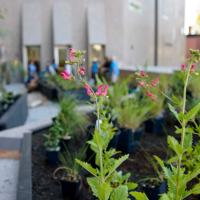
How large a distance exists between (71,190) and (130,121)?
1898 millimetres

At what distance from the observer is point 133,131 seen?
462 cm

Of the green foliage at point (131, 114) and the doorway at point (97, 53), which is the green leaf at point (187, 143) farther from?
the doorway at point (97, 53)

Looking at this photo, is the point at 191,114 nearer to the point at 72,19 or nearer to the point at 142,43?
the point at 72,19

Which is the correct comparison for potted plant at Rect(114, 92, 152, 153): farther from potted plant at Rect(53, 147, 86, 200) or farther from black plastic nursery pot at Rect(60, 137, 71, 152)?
potted plant at Rect(53, 147, 86, 200)

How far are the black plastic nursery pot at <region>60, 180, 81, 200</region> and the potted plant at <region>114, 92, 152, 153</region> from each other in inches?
52.5

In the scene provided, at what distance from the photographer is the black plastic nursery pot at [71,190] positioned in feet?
9.82

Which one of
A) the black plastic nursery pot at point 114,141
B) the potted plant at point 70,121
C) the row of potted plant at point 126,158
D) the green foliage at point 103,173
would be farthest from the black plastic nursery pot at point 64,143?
the green foliage at point 103,173

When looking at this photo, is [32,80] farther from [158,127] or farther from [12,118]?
[158,127]

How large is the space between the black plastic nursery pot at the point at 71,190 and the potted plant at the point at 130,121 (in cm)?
133

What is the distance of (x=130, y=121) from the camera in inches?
186

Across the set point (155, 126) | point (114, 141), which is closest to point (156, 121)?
point (155, 126)

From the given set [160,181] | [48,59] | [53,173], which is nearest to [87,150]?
[53,173]

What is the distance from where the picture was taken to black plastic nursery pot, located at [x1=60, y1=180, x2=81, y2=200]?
9.82 ft

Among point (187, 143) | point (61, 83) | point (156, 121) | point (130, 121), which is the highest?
point (187, 143)
